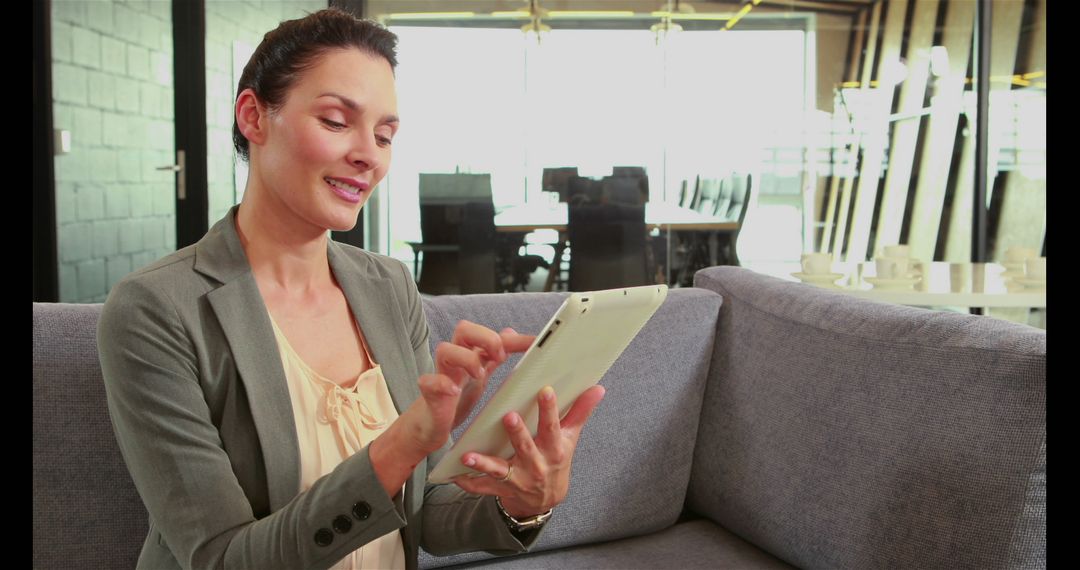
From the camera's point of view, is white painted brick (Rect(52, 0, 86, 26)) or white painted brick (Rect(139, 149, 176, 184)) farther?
white painted brick (Rect(139, 149, 176, 184))

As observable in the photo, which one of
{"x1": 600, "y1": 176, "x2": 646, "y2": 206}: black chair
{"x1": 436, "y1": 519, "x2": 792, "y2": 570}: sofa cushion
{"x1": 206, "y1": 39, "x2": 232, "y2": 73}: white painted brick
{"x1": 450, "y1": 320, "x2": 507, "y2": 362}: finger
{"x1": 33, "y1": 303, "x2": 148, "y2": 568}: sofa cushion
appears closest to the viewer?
{"x1": 450, "y1": 320, "x2": 507, "y2": 362}: finger

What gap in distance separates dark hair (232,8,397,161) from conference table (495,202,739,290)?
4.22m

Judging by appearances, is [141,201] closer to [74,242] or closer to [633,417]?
[74,242]

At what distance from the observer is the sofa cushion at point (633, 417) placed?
1642 mm

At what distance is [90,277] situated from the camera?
4.98m

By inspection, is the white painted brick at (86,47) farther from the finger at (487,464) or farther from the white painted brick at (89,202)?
the finger at (487,464)

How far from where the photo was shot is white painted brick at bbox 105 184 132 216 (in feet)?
16.3

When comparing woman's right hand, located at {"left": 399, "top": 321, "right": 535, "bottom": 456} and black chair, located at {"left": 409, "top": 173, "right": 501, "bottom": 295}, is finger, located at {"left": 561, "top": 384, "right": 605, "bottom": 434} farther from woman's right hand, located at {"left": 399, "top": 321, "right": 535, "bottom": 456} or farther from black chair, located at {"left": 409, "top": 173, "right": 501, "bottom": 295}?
black chair, located at {"left": 409, "top": 173, "right": 501, "bottom": 295}

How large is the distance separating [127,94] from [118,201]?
1.70 ft

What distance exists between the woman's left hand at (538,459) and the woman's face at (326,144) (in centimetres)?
35

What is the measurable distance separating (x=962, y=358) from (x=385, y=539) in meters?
0.75

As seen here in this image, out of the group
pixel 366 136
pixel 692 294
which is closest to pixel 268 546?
pixel 366 136

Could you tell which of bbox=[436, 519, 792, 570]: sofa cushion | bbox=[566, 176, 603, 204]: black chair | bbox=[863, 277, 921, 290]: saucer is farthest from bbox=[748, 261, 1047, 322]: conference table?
bbox=[566, 176, 603, 204]: black chair

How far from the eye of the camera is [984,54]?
5.45 metres
